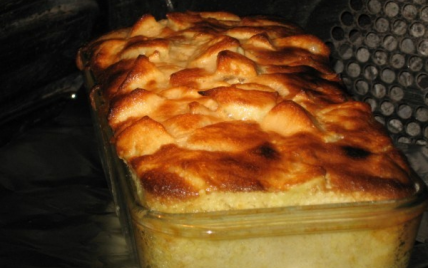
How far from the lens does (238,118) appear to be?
142 cm

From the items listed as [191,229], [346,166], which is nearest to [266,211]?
[191,229]

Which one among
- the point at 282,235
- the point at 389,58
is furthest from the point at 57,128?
A: the point at 282,235

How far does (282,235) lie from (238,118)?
0.35 metres

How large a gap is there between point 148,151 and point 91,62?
2.15ft

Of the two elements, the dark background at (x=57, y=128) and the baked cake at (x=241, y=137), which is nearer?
the baked cake at (x=241, y=137)

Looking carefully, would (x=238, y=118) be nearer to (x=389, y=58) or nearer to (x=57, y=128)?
(x=389, y=58)

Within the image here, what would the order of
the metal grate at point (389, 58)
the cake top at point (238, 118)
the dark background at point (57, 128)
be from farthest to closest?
the metal grate at point (389, 58) < the dark background at point (57, 128) < the cake top at point (238, 118)

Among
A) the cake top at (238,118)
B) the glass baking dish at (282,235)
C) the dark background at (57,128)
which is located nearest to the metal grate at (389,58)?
the dark background at (57,128)

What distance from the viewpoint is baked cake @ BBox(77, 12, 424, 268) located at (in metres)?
1.22

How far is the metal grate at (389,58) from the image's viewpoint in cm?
190

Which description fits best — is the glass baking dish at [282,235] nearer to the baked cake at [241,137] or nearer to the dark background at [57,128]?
the baked cake at [241,137]

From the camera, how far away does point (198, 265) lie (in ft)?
3.96

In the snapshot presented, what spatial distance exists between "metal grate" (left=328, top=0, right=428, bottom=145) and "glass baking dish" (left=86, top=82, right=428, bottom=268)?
2.32ft

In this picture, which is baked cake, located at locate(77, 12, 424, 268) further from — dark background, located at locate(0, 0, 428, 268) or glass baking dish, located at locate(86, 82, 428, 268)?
dark background, located at locate(0, 0, 428, 268)
